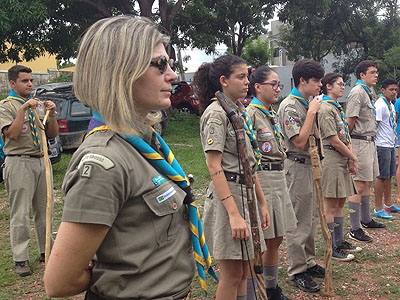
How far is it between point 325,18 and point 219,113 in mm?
17545

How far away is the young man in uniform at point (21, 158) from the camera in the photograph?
445 centimetres

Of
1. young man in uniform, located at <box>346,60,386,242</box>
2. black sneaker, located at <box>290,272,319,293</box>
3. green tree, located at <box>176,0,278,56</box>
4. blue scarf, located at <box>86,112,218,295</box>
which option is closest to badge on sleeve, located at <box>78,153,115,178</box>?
blue scarf, located at <box>86,112,218,295</box>

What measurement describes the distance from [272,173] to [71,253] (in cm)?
234

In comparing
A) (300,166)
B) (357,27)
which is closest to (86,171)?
(300,166)

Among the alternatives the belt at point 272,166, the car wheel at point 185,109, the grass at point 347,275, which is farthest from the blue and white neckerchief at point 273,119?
the car wheel at point 185,109

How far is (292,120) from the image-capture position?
3.85 metres

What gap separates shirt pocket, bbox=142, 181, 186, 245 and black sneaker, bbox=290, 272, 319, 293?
111 inches

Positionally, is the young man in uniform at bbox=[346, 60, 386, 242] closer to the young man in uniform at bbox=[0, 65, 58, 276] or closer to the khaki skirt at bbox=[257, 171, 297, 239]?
the khaki skirt at bbox=[257, 171, 297, 239]

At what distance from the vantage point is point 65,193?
4.29 feet

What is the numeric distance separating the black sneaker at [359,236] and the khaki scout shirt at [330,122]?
1.34 m

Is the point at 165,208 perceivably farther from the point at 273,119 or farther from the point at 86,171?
the point at 273,119

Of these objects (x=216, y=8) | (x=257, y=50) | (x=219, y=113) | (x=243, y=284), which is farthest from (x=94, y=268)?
(x=257, y=50)

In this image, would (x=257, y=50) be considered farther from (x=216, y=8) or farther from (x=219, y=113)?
(x=219, y=113)

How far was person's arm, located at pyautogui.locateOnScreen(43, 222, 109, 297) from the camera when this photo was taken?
127cm
